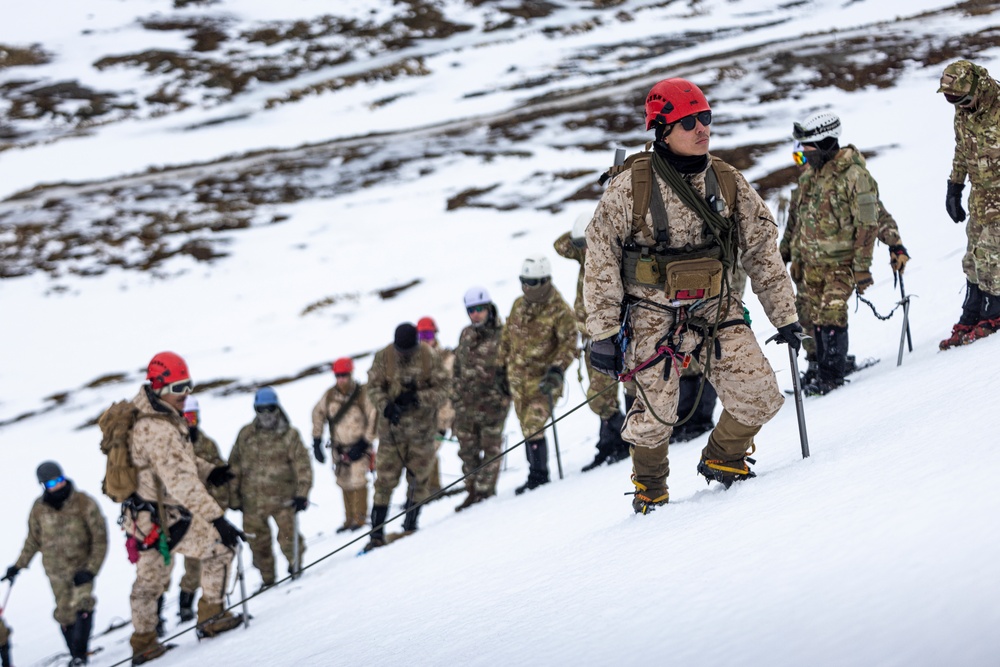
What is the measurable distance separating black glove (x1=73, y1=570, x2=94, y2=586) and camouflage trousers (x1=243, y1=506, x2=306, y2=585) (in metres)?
1.47

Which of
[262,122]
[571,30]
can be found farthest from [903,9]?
[262,122]

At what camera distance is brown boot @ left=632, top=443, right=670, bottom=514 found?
4.10 m

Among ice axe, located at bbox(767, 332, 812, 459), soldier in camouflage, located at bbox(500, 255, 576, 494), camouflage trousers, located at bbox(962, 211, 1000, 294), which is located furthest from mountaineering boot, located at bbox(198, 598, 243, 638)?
camouflage trousers, located at bbox(962, 211, 1000, 294)

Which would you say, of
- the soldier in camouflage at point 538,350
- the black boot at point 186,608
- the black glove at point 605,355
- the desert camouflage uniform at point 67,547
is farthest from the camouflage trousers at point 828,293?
the desert camouflage uniform at point 67,547

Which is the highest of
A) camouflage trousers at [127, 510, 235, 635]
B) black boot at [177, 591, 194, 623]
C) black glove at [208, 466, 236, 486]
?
black glove at [208, 466, 236, 486]

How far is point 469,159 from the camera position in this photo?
98.8 feet

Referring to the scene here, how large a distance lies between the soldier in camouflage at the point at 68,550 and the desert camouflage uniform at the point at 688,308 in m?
6.24

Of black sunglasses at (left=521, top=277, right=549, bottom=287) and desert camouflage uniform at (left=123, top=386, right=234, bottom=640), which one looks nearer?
desert camouflage uniform at (left=123, top=386, right=234, bottom=640)

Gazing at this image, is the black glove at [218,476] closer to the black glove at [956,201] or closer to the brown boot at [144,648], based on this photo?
the brown boot at [144,648]

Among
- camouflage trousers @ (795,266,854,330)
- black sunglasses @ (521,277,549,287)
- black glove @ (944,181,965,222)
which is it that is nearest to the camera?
black glove @ (944,181,965,222)

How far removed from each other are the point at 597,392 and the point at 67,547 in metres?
5.32

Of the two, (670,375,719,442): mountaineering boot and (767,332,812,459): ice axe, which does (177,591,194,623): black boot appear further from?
(767,332,812,459): ice axe

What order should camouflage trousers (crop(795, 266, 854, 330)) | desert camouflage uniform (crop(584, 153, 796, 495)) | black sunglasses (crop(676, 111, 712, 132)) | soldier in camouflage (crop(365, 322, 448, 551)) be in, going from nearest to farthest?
1. black sunglasses (crop(676, 111, 712, 132))
2. desert camouflage uniform (crop(584, 153, 796, 495))
3. camouflage trousers (crop(795, 266, 854, 330))
4. soldier in camouflage (crop(365, 322, 448, 551))

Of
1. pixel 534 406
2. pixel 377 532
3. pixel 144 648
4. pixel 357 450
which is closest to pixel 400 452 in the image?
pixel 377 532
